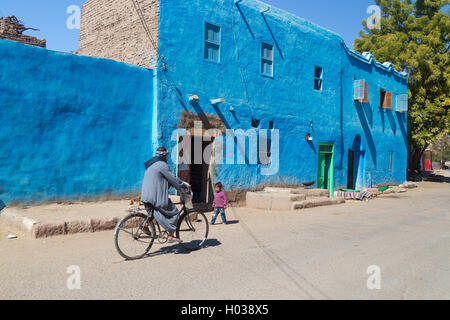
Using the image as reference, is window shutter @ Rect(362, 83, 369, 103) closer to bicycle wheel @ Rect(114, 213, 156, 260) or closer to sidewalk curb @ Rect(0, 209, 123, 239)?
sidewalk curb @ Rect(0, 209, 123, 239)

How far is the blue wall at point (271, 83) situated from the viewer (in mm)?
11102

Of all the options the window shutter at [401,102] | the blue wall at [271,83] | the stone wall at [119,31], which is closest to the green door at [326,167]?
the blue wall at [271,83]

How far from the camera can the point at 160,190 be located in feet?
19.2

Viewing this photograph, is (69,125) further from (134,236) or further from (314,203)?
(314,203)

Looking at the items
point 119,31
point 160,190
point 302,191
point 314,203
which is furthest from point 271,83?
point 160,190

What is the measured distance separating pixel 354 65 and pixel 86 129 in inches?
589

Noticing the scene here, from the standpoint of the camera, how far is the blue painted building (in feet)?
27.5

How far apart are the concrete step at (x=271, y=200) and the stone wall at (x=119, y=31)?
5586 millimetres

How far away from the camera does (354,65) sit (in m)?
19.1

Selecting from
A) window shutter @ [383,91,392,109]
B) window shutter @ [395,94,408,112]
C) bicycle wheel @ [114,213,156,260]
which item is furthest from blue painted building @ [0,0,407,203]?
window shutter @ [395,94,408,112]

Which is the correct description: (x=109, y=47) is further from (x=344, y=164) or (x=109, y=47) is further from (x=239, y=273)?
(x=344, y=164)

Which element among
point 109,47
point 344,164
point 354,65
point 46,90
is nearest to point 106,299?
point 46,90

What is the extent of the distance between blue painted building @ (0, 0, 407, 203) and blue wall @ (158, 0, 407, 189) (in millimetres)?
43

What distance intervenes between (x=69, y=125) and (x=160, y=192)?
4.35m
